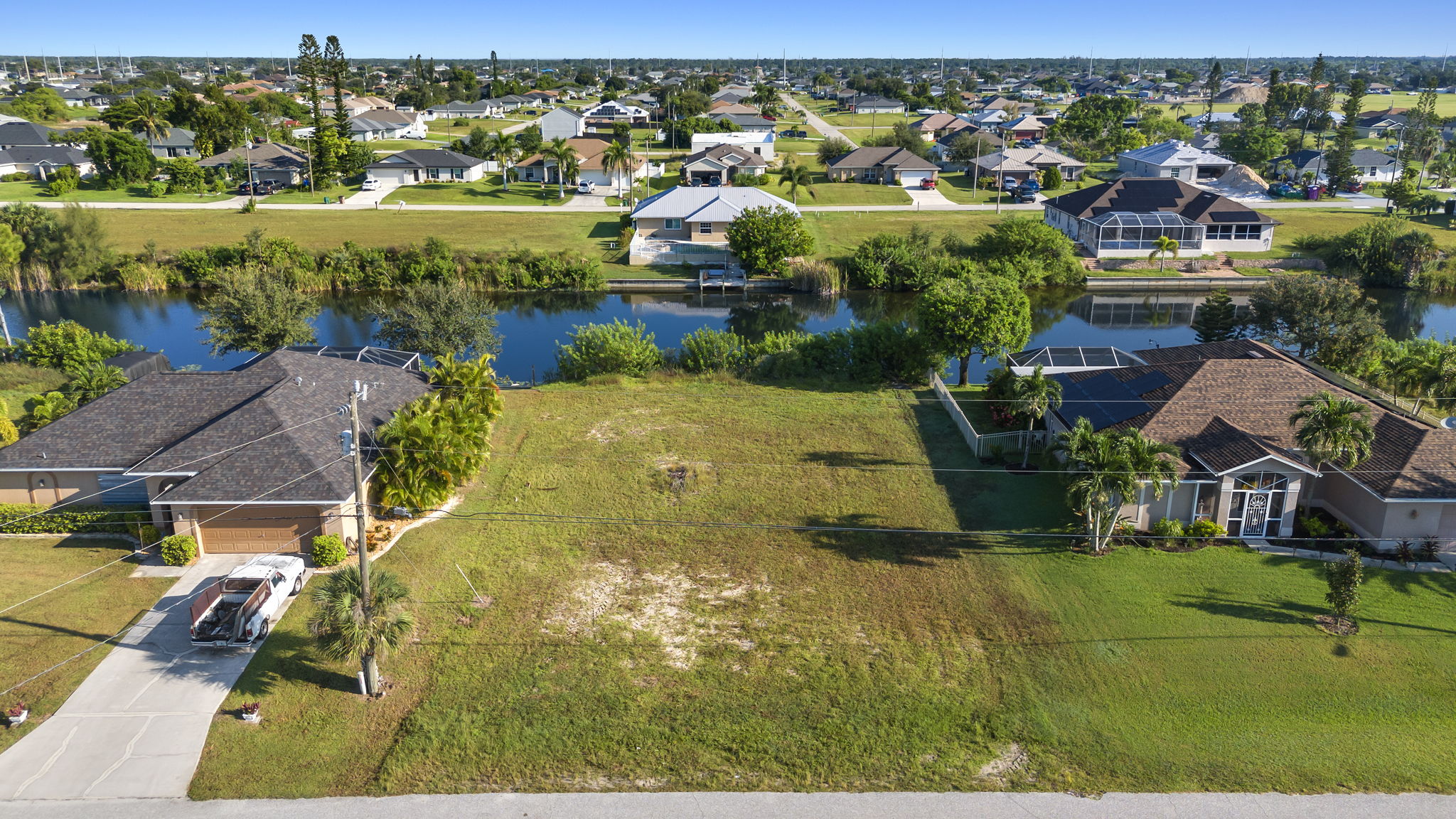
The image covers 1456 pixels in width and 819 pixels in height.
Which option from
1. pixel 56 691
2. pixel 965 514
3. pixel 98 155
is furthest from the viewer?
pixel 98 155

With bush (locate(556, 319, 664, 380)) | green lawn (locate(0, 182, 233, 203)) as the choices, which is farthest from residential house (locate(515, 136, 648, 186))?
bush (locate(556, 319, 664, 380))

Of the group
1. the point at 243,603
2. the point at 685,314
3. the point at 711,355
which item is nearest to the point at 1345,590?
the point at 243,603

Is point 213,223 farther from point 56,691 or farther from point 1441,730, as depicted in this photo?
point 1441,730

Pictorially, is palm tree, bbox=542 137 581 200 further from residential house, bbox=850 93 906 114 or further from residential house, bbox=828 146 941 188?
residential house, bbox=850 93 906 114

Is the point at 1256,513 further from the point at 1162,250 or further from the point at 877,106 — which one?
the point at 877,106

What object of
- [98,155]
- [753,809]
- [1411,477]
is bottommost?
[753,809]

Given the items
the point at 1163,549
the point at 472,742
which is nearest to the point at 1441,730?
the point at 1163,549
